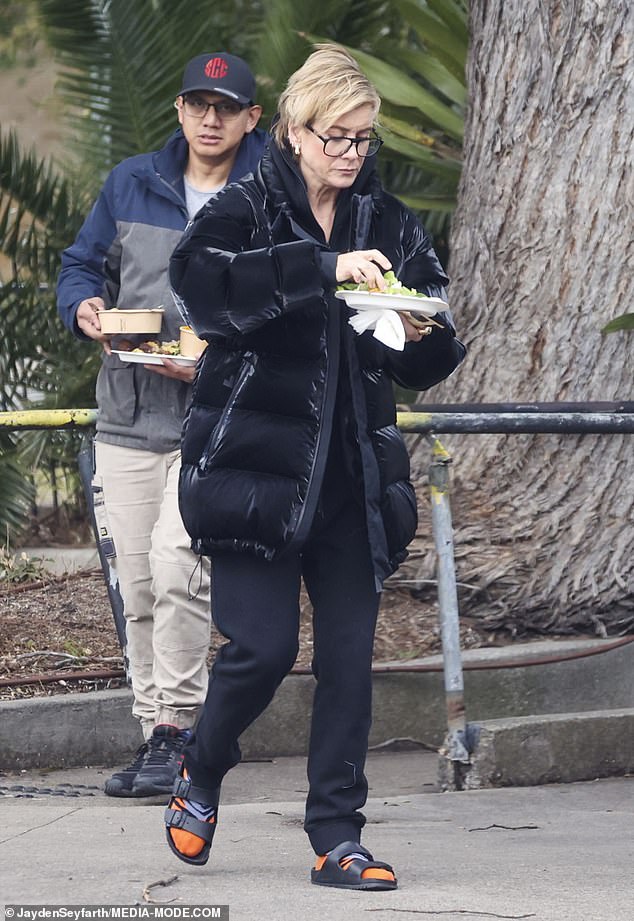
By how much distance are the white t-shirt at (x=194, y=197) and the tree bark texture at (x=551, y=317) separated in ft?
6.19

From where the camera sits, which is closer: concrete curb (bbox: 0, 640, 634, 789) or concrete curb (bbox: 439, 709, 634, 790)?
concrete curb (bbox: 439, 709, 634, 790)

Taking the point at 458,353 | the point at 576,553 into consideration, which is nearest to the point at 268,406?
the point at 458,353

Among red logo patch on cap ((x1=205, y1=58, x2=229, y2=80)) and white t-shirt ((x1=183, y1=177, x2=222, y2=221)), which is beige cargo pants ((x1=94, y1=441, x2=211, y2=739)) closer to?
white t-shirt ((x1=183, y1=177, x2=222, y2=221))

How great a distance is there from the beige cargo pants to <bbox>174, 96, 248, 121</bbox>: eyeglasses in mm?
1058

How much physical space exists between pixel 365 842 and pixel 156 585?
1122mm

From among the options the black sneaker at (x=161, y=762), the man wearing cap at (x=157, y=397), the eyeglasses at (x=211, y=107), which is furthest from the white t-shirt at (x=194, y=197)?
the black sneaker at (x=161, y=762)

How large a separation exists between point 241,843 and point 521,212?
3278mm

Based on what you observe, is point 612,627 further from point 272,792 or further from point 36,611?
point 36,611

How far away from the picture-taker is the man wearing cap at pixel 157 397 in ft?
15.6

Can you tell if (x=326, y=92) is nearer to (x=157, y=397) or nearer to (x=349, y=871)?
(x=157, y=397)

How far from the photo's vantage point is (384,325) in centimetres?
338

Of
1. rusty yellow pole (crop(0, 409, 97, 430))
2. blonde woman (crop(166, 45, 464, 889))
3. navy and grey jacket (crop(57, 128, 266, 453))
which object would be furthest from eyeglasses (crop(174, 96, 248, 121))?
blonde woman (crop(166, 45, 464, 889))

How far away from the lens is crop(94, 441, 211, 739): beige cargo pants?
474 centimetres

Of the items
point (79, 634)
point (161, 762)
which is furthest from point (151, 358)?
point (79, 634)
